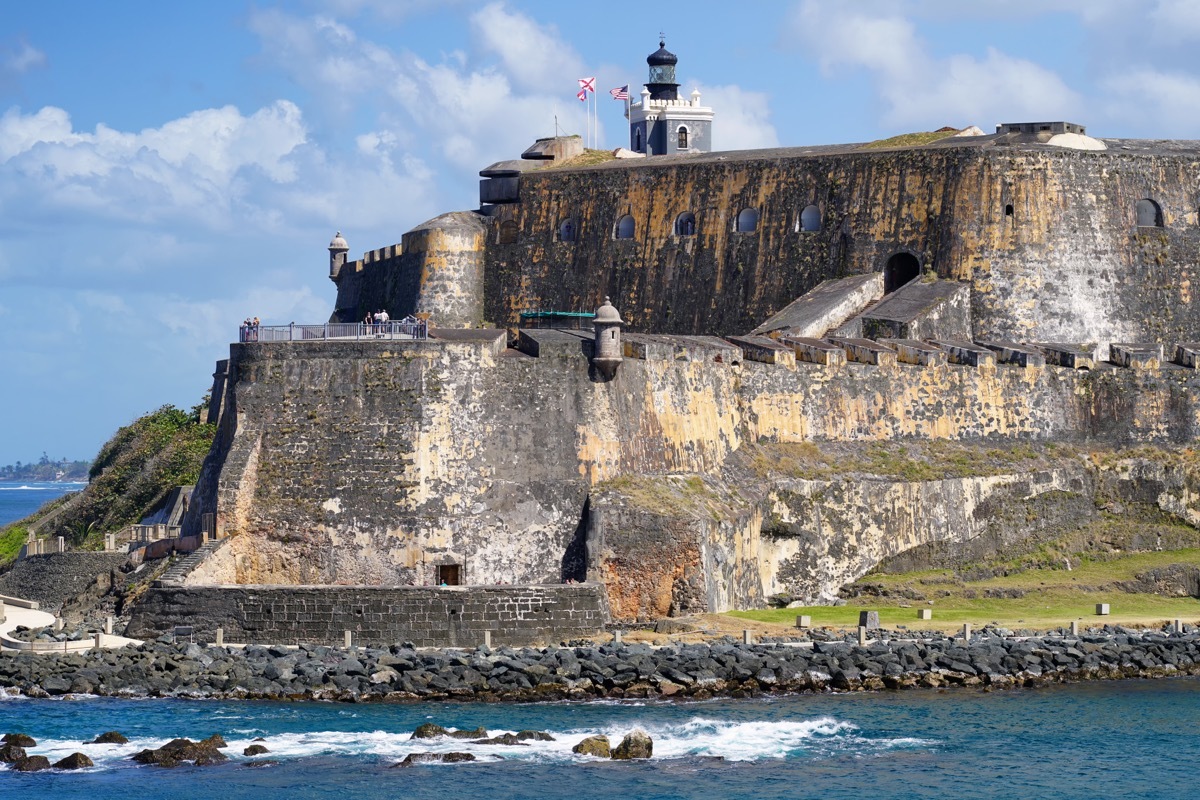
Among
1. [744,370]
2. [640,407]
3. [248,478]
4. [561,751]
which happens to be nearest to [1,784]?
[561,751]

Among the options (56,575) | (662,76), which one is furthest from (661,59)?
(56,575)

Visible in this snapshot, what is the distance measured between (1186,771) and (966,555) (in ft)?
53.7

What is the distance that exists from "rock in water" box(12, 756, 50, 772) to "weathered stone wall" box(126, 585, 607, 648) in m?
7.62

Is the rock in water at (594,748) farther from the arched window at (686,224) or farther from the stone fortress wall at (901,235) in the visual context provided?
the arched window at (686,224)

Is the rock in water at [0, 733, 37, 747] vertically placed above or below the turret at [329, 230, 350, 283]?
below

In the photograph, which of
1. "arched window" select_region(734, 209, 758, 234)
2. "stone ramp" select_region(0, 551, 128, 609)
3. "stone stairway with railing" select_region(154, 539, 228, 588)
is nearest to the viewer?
"stone stairway with railing" select_region(154, 539, 228, 588)

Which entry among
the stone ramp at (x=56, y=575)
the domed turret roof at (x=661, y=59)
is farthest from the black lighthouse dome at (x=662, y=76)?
the stone ramp at (x=56, y=575)

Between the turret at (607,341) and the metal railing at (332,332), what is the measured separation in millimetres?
3346

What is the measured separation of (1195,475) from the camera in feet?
189

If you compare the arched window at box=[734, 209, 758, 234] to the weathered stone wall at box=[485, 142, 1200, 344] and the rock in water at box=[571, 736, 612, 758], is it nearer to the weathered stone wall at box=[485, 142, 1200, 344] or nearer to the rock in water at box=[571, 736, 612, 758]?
the weathered stone wall at box=[485, 142, 1200, 344]

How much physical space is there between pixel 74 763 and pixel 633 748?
8.45 metres

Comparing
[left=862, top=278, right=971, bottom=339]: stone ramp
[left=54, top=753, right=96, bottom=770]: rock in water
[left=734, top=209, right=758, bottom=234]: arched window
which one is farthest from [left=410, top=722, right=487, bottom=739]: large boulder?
[left=734, top=209, right=758, bottom=234]: arched window

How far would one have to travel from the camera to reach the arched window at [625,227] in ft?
223

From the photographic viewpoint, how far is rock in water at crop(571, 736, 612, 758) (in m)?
37.7
